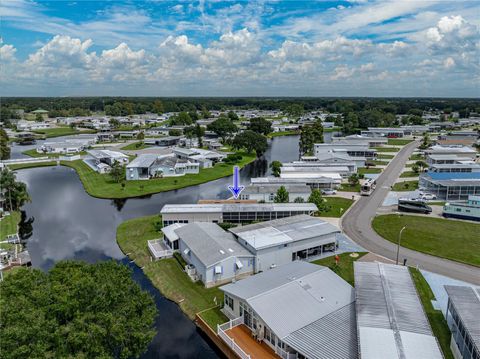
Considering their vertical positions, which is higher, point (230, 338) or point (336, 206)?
point (336, 206)

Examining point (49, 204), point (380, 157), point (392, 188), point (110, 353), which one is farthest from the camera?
point (380, 157)

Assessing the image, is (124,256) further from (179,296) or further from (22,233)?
(22,233)

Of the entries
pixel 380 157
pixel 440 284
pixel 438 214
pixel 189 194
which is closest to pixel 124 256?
pixel 189 194

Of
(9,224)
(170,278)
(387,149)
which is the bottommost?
(170,278)

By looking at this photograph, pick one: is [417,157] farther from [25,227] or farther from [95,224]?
[25,227]

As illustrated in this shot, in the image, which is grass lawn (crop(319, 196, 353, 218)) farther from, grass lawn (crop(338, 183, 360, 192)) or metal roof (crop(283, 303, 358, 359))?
metal roof (crop(283, 303, 358, 359))

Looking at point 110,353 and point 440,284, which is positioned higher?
point 110,353

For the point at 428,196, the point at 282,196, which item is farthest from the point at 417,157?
the point at 282,196
